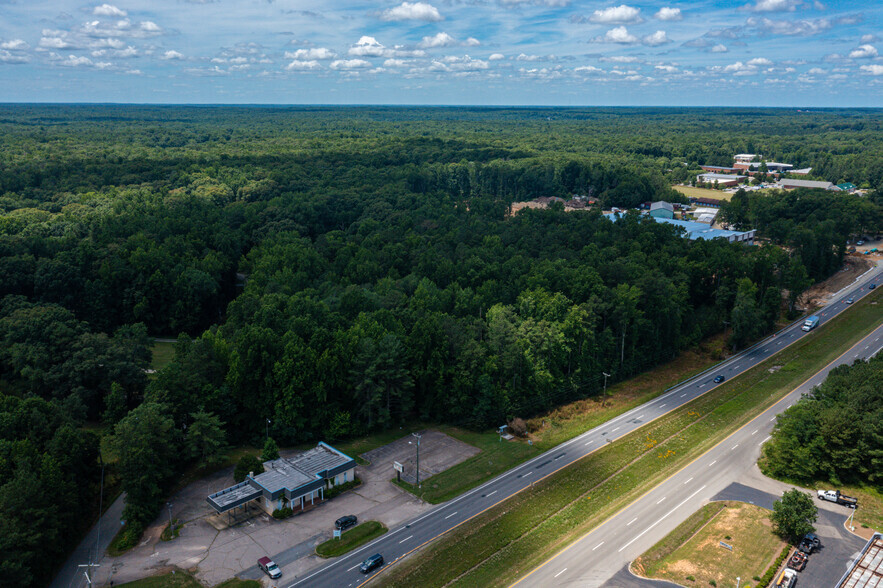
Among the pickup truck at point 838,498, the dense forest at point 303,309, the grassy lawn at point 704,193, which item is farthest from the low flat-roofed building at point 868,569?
the grassy lawn at point 704,193

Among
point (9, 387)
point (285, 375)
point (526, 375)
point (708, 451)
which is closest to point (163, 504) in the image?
point (285, 375)

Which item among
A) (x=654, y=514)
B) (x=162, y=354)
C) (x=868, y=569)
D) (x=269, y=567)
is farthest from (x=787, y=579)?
(x=162, y=354)

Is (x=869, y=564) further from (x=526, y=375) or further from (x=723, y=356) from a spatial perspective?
(x=723, y=356)

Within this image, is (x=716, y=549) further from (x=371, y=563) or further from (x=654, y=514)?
(x=371, y=563)

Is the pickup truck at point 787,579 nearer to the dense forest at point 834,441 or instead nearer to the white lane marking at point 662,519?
the white lane marking at point 662,519

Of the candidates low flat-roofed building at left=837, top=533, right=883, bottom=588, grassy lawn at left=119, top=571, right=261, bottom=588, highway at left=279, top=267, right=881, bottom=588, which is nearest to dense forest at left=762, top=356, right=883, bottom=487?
highway at left=279, top=267, right=881, bottom=588
